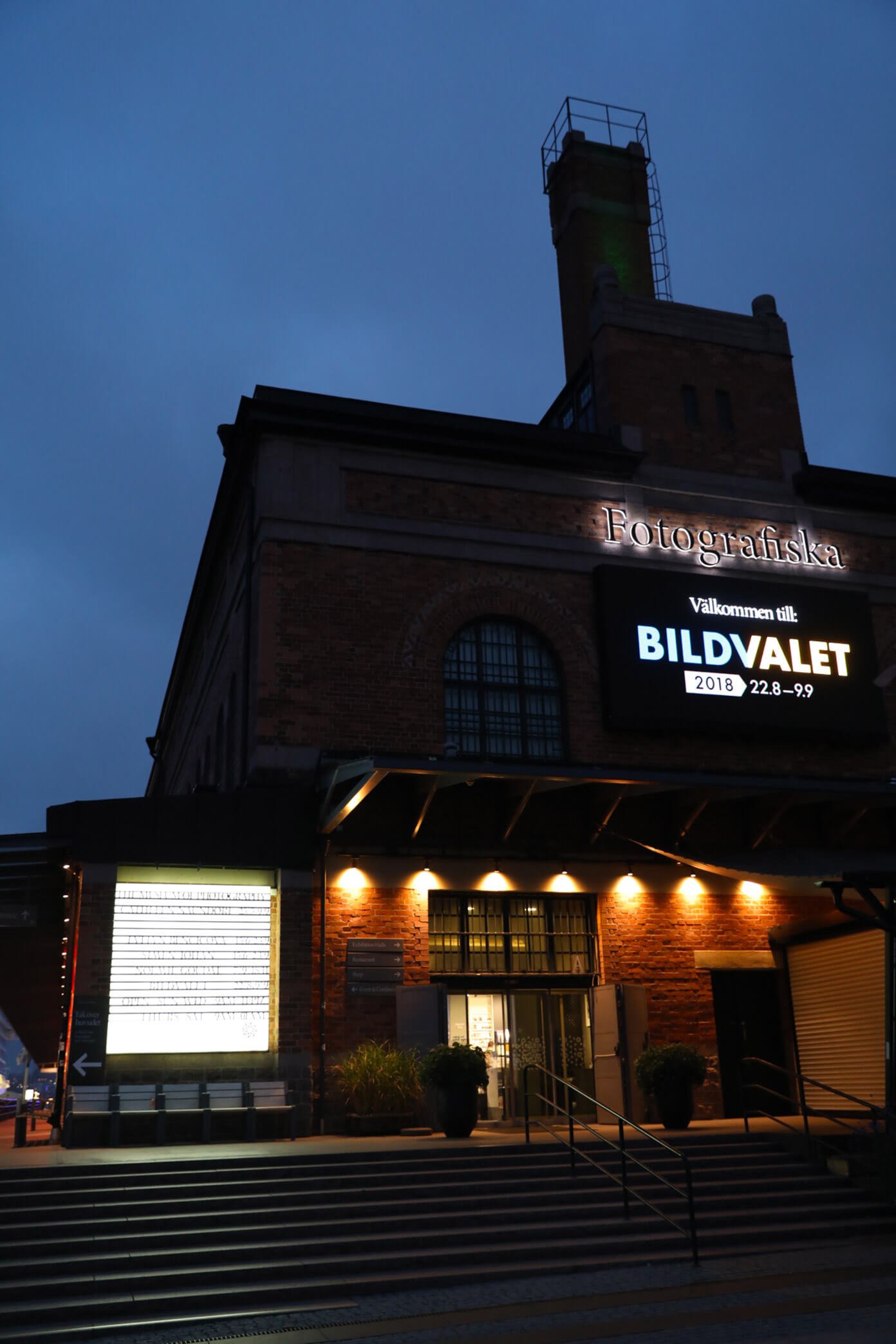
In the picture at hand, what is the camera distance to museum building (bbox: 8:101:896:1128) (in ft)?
56.4

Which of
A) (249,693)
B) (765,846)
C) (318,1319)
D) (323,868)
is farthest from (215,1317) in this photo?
(765,846)

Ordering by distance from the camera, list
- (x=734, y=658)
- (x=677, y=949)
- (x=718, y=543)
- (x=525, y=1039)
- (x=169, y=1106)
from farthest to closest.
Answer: (x=718, y=543)
(x=734, y=658)
(x=677, y=949)
(x=525, y=1039)
(x=169, y=1106)

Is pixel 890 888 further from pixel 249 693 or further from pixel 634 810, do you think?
pixel 249 693

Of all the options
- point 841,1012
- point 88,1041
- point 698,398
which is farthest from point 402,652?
point 841,1012

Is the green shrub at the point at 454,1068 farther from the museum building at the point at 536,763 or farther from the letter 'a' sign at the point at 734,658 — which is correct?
the letter 'a' sign at the point at 734,658

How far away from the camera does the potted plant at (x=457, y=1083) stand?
15.2 m

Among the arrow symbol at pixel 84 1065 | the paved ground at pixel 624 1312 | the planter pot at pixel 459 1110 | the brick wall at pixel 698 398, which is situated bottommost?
the paved ground at pixel 624 1312

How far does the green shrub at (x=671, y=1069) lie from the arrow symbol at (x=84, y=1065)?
790 cm

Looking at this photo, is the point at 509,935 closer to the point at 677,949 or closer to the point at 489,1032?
the point at 489,1032

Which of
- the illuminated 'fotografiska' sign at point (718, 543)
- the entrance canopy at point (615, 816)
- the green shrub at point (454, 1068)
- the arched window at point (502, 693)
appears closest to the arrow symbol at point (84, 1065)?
the entrance canopy at point (615, 816)

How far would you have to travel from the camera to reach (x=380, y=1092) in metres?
16.5

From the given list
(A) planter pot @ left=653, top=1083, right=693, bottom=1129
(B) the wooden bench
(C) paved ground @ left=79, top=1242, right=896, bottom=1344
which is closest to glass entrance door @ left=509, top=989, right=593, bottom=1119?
(A) planter pot @ left=653, top=1083, right=693, bottom=1129

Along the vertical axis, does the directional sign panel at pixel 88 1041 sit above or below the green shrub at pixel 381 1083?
above

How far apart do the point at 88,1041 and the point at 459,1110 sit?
5.37 metres
